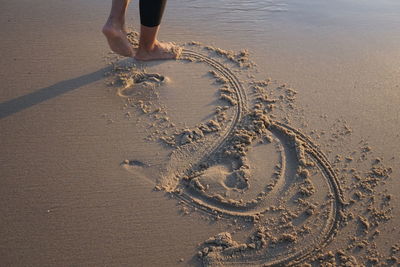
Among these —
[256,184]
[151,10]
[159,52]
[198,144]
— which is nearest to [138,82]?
[159,52]

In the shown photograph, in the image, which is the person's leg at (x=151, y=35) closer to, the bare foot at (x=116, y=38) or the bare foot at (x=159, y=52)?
the bare foot at (x=159, y=52)

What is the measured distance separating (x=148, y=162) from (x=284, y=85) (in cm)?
117

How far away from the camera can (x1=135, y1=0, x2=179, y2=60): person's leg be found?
2002 millimetres

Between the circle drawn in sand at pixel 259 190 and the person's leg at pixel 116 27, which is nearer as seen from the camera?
the circle drawn in sand at pixel 259 190

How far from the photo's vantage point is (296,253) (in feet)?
4.98

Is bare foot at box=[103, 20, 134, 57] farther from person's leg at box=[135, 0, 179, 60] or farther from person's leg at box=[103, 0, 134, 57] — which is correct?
person's leg at box=[135, 0, 179, 60]

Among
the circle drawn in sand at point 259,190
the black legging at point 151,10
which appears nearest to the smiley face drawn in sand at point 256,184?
the circle drawn in sand at point 259,190

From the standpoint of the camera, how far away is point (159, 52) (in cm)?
237

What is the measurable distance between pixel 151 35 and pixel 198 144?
2.80 ft

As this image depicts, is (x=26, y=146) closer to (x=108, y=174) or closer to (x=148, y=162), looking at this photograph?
(x=108, y=174)

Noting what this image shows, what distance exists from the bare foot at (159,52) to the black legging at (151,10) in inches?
10.0

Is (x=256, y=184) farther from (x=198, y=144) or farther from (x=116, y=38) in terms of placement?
(x=116, y=38)

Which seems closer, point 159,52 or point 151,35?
point 151,35

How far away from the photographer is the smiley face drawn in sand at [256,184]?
1525mm
